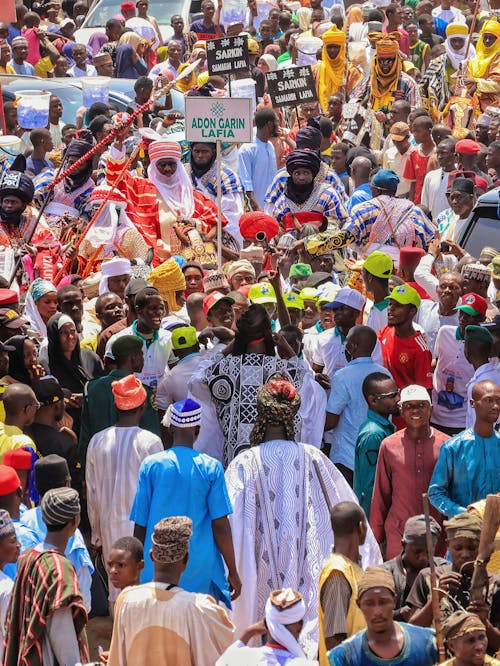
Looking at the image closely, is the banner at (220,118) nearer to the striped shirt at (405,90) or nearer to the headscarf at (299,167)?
the headscarf at (299,167)

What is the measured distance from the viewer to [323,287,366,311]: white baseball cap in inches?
365

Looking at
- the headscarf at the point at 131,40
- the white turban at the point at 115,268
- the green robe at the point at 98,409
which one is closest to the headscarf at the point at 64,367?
the green robe at the point at 98,409

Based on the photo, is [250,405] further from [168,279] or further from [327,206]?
[327,206]

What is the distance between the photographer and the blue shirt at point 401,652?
5.62 m

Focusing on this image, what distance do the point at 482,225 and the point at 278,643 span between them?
6.39 metres

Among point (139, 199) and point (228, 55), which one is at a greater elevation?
point (228, 55)

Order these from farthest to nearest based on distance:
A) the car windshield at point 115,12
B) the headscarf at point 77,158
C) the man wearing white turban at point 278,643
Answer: the car windshield at point 115,12 → the headscarf at point 77,158 → the man wearing white turban at point 278,643

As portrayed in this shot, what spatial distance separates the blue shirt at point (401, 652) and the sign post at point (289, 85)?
9.82 meters

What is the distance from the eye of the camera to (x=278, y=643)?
566 centimetres

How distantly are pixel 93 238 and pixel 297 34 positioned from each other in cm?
1023

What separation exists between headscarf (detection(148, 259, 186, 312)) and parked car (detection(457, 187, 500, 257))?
2499mm

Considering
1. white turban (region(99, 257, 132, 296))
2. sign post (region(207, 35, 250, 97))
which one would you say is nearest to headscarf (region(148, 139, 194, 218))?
sign post (region(207, 35, 250, 97))

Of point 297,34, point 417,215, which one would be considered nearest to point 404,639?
point 417,215

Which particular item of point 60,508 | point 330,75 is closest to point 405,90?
point 330,75
